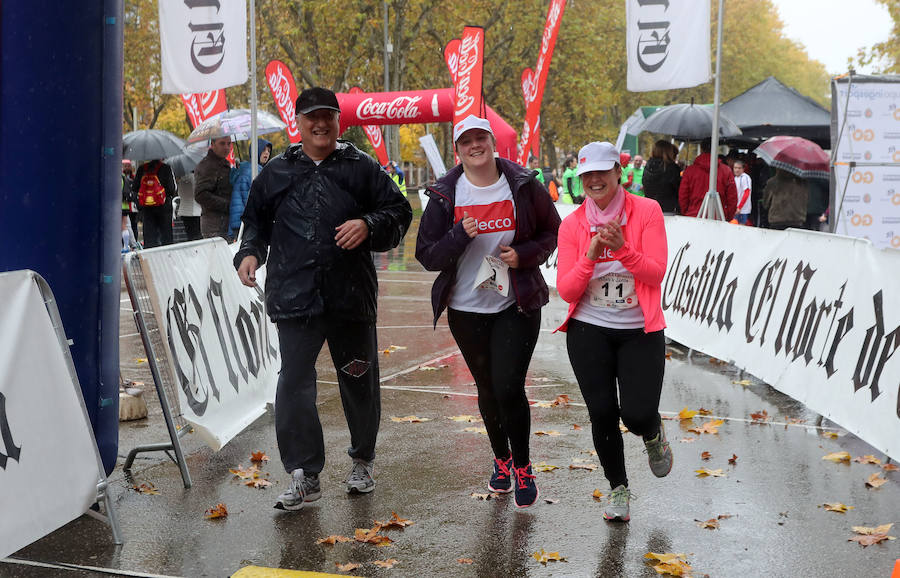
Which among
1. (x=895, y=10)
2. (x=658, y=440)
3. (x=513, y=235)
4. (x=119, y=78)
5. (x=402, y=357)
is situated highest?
(x=895, y=10)

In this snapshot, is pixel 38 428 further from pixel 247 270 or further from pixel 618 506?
pixel 618 506

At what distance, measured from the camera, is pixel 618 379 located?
5.04 m

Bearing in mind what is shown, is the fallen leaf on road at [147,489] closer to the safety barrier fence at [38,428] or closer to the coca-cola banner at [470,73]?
the safety barrier fence at [38,428]

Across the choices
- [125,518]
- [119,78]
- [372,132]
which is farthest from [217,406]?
[372,132]

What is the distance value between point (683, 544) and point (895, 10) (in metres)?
41.4

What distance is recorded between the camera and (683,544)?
15.4 feet

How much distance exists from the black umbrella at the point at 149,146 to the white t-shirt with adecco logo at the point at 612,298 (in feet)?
37.3

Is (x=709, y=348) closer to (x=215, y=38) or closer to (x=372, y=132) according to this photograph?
(x=215, y=38)

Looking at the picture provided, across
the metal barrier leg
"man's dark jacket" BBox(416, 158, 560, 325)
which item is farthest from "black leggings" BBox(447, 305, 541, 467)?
the metal barrier leg

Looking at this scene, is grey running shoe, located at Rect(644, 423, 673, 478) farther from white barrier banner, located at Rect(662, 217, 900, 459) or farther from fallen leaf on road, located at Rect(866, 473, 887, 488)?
white barrier banner, located at Rect(662, 217, 900, 459)

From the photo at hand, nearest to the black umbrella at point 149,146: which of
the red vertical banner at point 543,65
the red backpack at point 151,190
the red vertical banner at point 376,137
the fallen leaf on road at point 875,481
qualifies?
the red backpack at point 151,190

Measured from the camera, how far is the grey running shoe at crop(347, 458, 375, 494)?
550 centimetres

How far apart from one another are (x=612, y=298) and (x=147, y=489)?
2.65 meters

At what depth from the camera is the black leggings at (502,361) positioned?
518cm
